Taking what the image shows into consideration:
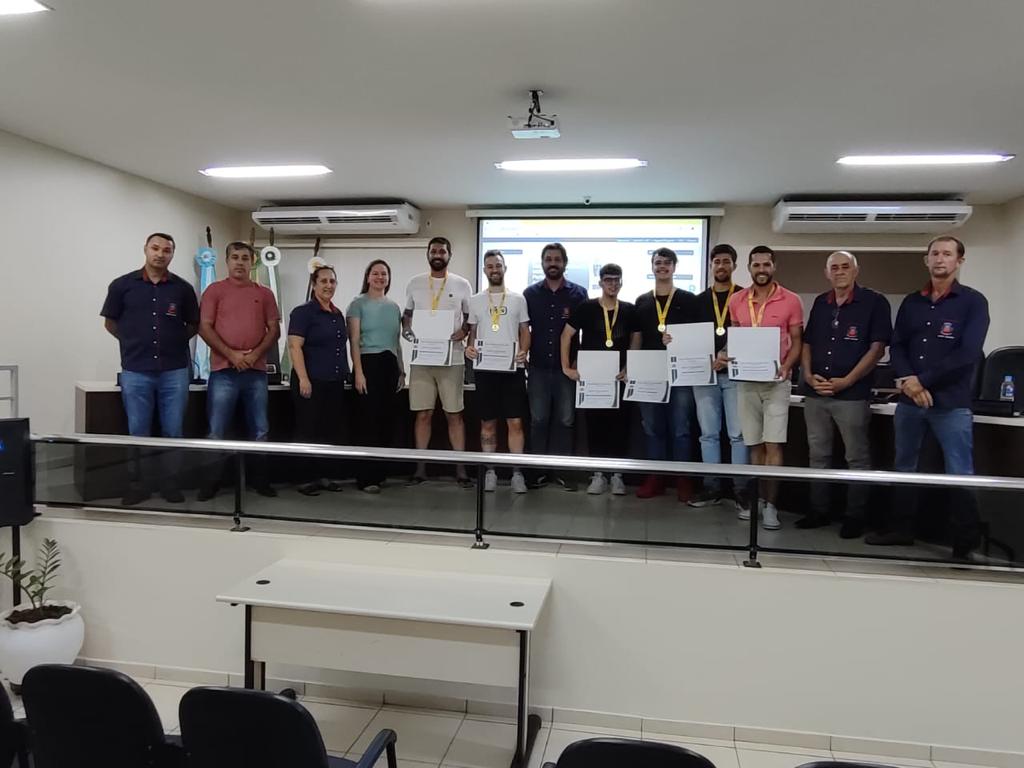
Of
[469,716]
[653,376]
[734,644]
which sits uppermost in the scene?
[653,376]

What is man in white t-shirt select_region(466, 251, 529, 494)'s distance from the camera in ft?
12.3

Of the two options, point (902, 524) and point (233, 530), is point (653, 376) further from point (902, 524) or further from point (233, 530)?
point (233, 530)

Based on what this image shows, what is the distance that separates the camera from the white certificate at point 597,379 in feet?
11.8

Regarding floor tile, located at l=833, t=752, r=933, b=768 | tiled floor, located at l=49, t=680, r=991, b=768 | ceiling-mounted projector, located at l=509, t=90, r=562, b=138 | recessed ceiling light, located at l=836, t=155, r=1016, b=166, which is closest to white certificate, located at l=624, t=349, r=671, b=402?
ceiling-mounted projector, located at l=509, t=90, r=562, b=138

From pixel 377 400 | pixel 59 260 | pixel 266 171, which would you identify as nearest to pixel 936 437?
pixel 377 400

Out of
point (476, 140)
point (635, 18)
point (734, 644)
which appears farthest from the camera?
point (476, 140)

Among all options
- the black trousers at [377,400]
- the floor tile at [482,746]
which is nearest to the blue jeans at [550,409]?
the black trousers at [377,400]

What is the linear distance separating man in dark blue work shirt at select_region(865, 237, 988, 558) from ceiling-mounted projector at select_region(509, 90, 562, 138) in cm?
201

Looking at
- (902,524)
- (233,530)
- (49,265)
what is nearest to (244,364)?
(233,530)

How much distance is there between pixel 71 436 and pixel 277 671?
4.80ft

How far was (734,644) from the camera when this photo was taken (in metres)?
2.49

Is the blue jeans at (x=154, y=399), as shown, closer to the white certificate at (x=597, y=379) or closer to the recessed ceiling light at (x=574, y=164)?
the white certificate at (x=597, y=379)

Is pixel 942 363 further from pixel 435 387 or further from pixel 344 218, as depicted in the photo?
pixel 344 218

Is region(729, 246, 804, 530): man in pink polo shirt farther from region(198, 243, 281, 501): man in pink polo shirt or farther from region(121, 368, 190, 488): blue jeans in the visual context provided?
region(121, 368, 190, 488): blue jeans
